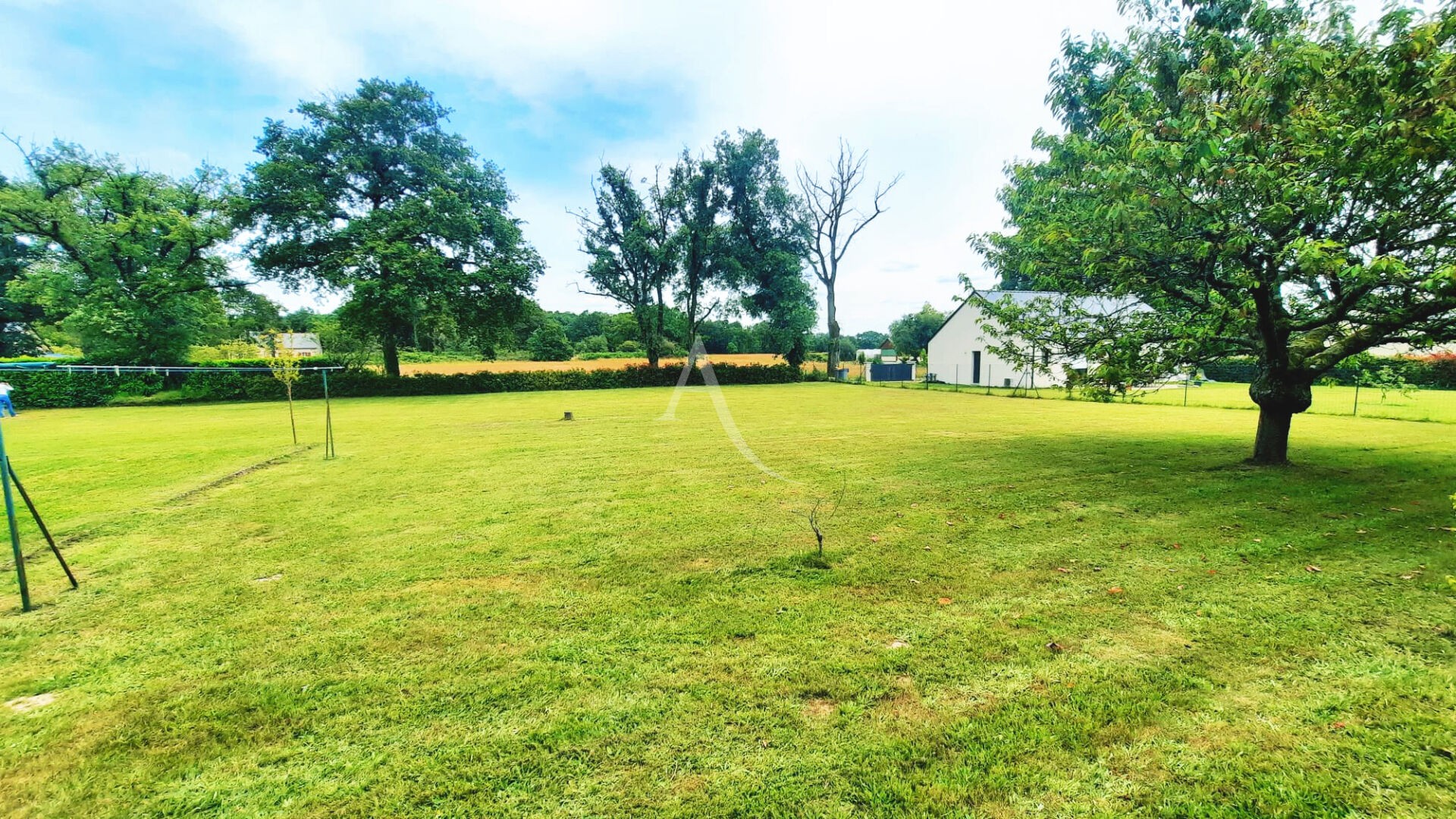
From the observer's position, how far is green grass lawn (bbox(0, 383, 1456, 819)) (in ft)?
7.13

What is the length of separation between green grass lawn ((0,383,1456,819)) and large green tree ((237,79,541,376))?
21.6 meters

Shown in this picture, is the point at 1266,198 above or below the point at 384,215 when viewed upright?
below

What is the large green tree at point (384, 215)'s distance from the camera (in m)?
25.8

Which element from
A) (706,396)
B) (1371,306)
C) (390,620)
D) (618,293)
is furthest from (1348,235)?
(618,293)

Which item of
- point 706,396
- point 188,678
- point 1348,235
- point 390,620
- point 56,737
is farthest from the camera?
point 706,396

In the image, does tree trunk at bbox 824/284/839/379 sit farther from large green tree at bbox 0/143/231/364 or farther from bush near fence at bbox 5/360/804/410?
large green tree at bbox 0/143/231/364

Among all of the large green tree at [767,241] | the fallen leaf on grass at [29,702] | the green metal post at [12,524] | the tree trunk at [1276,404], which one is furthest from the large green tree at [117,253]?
the tree trunk at [1276,404]

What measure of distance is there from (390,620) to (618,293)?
3481 centimetres

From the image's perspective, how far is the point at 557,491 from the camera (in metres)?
7.35

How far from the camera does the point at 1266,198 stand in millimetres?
6340

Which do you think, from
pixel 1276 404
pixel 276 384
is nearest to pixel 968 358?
pixel 1276 404

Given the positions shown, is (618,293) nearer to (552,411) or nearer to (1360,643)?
(552,411)

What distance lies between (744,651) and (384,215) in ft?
102

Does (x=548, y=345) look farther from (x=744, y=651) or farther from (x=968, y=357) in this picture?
(x=744, y=651)
